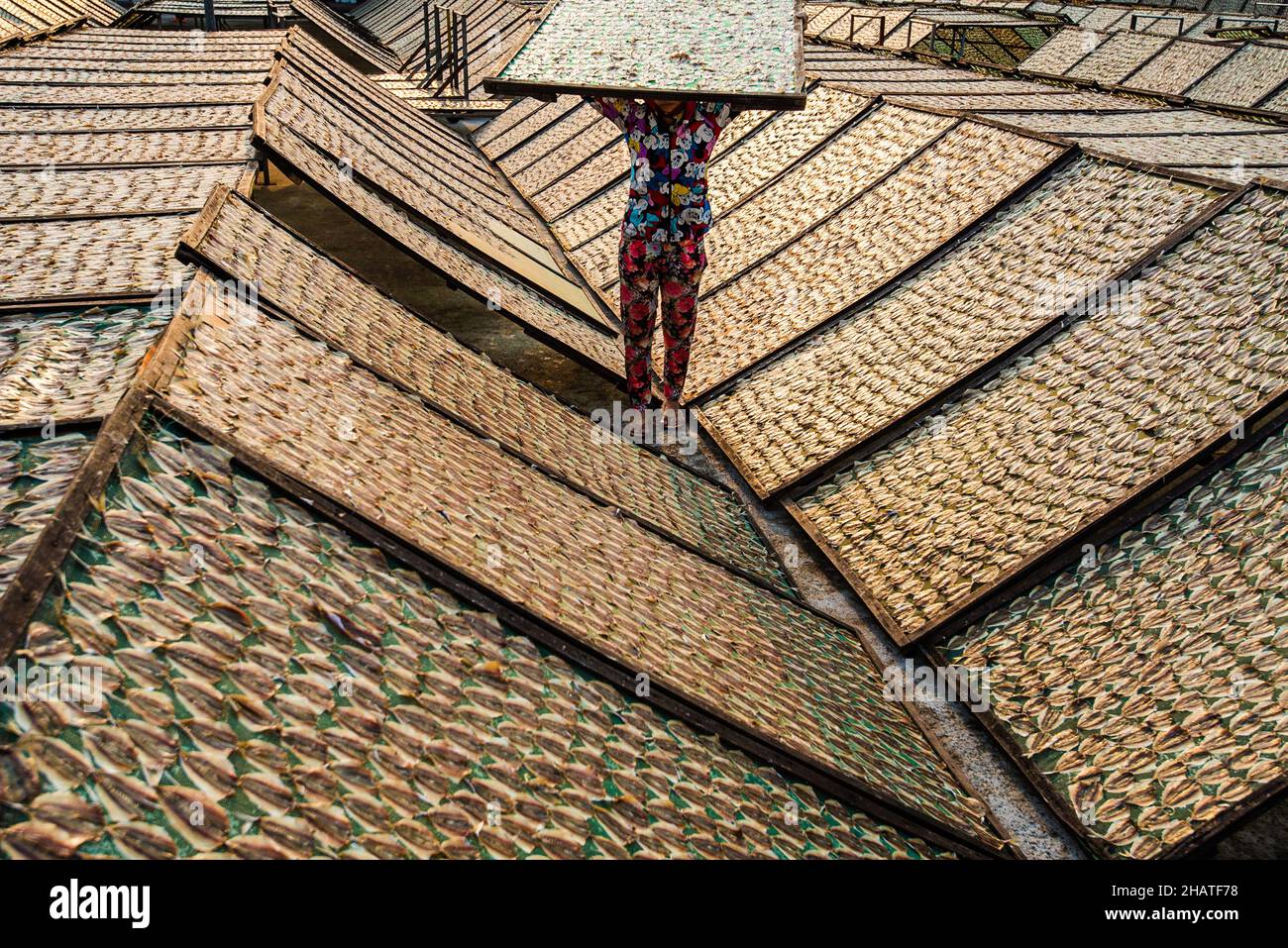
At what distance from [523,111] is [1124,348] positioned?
962 cm

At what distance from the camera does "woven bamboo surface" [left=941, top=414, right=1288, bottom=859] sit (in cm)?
315

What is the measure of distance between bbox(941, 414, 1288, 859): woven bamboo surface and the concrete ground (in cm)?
11

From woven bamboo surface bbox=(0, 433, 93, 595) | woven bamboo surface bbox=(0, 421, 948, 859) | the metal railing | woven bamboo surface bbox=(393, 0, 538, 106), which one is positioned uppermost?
woven bamboo surface bbox=(393, 0, 538, 106)

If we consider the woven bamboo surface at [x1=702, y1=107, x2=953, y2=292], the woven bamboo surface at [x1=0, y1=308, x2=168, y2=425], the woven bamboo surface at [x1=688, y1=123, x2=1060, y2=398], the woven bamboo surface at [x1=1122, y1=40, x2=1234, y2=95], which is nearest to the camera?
the woven bamboo surface at [x1=0, y1=308, x2=168, y2=425]

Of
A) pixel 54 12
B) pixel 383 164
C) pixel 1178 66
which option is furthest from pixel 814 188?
pixel 54 12

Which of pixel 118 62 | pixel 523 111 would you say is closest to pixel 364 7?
pixel 523 111

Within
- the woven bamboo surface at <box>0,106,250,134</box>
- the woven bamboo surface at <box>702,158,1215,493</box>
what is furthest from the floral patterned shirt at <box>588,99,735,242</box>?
the woven bamboo surface at <box>0,106,250,134</box>

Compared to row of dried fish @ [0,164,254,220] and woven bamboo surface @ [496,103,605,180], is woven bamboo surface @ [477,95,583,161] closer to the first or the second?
woven bamboo surface @ [496,103,605,180]

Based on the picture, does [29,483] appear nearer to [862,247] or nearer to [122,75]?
[862,247]

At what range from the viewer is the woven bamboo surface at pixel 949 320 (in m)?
5.08

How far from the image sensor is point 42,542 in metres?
2.18

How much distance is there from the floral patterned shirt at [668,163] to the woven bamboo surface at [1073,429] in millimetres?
1438

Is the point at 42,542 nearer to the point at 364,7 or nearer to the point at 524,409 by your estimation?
the point at 524,409

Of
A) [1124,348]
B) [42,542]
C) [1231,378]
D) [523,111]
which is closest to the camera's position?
[42,542]
